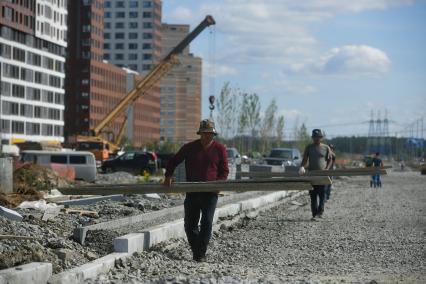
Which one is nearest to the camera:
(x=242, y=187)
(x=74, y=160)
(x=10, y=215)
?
(x=242, y=187)

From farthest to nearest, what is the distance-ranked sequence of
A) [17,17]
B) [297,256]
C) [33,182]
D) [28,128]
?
1. [28,128]
2. [17,17]
3. [33,182]
4. [297,256]

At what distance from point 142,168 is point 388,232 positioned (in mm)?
44690

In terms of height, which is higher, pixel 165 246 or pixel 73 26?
pixel 73 26

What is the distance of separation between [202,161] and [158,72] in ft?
244

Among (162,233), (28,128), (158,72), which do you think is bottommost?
(162,233)

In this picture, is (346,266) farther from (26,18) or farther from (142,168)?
(26,18)

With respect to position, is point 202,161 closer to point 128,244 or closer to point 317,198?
point 128,244

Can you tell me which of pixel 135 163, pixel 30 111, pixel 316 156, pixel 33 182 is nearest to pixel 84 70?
pixel 30 111

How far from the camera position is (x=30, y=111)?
5030 inches

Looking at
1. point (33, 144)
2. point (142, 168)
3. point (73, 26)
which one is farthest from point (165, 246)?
point (73, 26)

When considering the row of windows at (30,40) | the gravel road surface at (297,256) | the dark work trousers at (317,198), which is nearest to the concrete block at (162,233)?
the gravel road surface at (297,256)

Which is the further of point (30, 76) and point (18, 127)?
point (30, 76)

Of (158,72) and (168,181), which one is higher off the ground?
(158,72)

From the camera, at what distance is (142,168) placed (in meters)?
62.7
